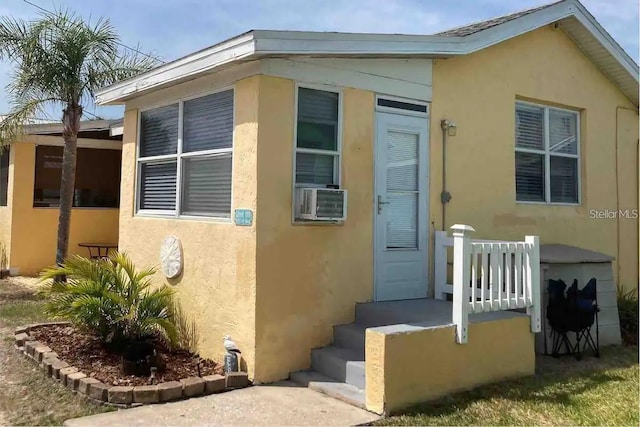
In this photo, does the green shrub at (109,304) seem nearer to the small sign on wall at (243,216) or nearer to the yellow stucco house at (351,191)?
the yellow stucco house at (351,191)

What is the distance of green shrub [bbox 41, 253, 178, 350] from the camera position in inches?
239

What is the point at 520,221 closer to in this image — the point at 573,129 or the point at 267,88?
the point at 573,129

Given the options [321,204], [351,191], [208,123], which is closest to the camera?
[321,204]

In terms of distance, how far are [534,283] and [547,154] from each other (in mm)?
3042

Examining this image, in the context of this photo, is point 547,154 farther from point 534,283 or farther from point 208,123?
point 208,123

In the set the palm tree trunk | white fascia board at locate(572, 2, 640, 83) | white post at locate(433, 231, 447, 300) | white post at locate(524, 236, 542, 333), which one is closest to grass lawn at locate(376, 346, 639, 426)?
white post at locate(524, 236, 542, 333)

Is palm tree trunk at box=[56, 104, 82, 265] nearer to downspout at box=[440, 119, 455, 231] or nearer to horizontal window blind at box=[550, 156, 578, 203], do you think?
downspout at box=[440, 119, 455, 231]

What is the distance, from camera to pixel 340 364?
18.4ft

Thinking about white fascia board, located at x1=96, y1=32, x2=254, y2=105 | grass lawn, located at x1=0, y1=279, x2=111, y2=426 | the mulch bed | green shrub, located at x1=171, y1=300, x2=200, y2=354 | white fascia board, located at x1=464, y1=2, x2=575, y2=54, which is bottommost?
grass lawn, located at x1=0, y1=279, x2=111, y2=426

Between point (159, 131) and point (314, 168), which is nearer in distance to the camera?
point (314, 168)

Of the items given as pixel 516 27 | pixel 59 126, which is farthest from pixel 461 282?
pixel 59 126

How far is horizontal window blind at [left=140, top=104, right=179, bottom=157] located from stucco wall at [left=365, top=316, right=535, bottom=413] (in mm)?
3668

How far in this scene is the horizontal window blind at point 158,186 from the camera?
7133 mm

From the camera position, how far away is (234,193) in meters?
5.99
